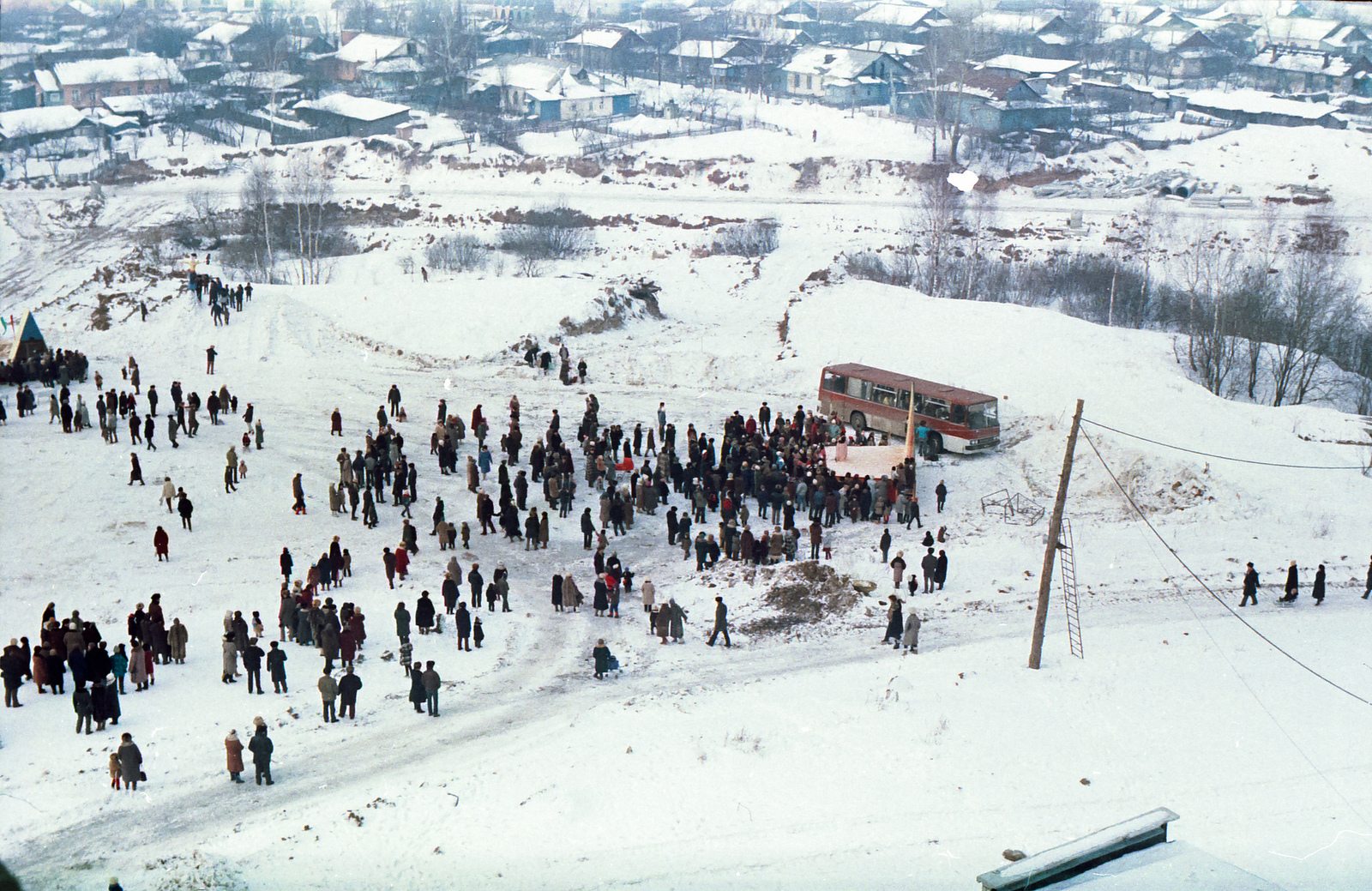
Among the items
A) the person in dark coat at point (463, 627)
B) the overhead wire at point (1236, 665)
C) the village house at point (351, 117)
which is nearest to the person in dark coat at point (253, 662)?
the person in dark coat at point (463, 627)

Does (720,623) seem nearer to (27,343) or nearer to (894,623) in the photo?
(894,623)

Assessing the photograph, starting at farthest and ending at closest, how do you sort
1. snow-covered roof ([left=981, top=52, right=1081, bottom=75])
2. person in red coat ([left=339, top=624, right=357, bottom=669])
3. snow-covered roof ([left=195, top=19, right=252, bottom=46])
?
snow-covered roof ([left=195, top=19, right=252, bottom=46]) → snow-covered roof ([left=981, top=52, right=1081, bottom=75]) → person in red coat ([left=339, top=624, right=357, bottom=669])

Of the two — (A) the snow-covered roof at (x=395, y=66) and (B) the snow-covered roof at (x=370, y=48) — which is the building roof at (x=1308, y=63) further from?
(B) the snow-covered roof at (x=370, y=48)

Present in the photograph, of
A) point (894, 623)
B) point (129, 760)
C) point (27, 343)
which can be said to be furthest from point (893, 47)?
point (129, 760)

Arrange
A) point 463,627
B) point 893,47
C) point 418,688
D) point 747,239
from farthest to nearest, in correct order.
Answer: point 893,47
point 747,239
point 463,627
point 418,688

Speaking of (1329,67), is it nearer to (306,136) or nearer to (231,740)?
(306,136)

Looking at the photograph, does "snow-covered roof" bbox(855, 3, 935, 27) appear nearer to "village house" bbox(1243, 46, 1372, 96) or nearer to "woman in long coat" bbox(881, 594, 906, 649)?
"village house" bbox(1243, 46, 1372, 96)

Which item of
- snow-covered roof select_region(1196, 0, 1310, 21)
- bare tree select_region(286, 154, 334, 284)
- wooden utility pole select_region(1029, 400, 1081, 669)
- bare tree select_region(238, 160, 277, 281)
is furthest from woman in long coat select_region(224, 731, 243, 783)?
snow-covered roof select_region(1196, 0, 1310, 21)
